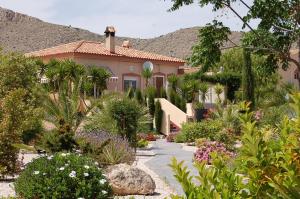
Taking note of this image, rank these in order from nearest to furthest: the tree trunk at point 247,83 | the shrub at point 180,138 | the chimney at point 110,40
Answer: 1. the shrub at point 180,138
2. the tree trunk at point 247,83
3. the chimney at point 110,40

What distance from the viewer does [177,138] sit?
29.3 meters

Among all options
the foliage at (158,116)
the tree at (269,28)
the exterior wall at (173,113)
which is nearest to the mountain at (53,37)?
the exterior wall at (173,113)

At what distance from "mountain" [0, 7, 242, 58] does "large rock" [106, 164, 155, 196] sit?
80138 mm

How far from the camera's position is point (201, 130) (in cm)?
2795

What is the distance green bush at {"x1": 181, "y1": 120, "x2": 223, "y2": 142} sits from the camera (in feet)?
90.2

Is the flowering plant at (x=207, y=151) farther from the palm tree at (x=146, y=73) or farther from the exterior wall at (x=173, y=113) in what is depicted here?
the palm tree at (x=146, y=73)

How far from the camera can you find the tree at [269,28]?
38.9 ft

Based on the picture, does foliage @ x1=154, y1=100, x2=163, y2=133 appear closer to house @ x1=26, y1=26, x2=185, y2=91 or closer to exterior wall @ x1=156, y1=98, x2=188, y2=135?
exterior wall @ x1=156, y1=98, x2=188, y2=135

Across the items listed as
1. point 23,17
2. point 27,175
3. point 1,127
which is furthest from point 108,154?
point 23,17

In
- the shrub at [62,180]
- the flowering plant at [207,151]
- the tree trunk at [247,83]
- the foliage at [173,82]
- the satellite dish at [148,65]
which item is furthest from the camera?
the satellite dish at [148,65]

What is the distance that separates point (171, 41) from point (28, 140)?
80790 mm

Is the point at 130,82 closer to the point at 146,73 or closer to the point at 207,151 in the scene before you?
the point at 146,73

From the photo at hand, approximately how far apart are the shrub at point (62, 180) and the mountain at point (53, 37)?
81837 mm

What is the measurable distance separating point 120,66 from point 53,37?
5174 centimetres
